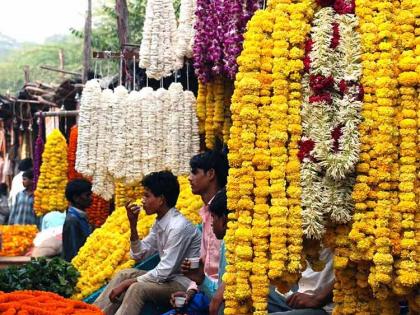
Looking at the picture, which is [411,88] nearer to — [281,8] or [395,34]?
[395,34]

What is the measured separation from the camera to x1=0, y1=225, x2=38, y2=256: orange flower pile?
35.8ft

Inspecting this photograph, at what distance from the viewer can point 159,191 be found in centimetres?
725

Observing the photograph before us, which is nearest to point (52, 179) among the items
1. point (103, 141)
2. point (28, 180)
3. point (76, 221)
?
point (28, 180)

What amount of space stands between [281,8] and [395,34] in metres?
0.54

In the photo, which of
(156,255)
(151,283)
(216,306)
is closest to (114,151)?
(156,255)

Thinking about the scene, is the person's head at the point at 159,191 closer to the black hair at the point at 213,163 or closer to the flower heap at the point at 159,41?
the black hair at the point at 213,163

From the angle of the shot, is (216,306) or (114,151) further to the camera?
(114,151)

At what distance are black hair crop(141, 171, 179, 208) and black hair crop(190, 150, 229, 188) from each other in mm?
522

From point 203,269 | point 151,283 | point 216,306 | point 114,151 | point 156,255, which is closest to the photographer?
point 216,306

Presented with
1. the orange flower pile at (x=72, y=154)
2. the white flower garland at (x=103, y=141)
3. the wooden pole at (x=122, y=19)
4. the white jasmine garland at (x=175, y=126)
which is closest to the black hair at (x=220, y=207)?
the white jasmine garland at (x=175, y=126)

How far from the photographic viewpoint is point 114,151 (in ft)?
27.3

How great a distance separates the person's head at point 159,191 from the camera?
7.27 metres

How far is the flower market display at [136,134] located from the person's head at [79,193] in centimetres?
73

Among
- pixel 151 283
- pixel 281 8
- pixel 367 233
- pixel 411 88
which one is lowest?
pixel 151 283
